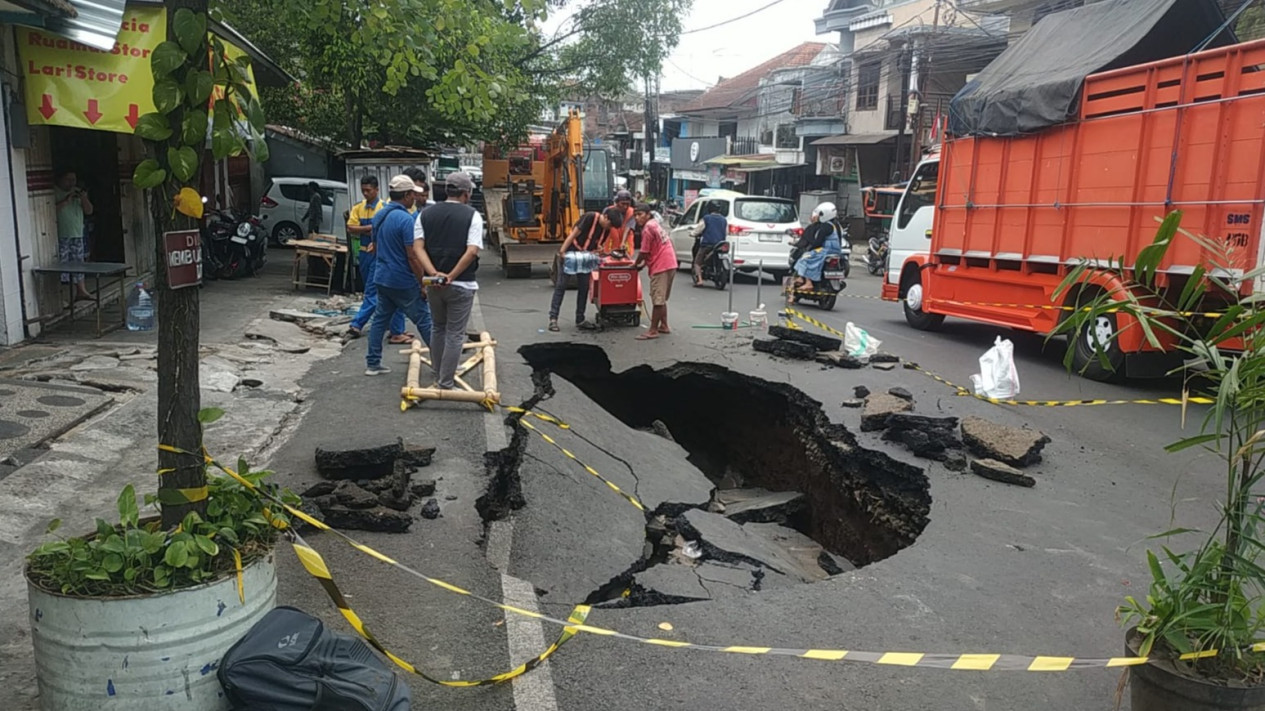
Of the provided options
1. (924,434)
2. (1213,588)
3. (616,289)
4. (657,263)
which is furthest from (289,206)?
(1213,588)

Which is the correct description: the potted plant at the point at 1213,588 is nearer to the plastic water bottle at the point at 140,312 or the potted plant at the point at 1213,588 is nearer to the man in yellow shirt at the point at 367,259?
the man in yellow shirt at the point at 367,259

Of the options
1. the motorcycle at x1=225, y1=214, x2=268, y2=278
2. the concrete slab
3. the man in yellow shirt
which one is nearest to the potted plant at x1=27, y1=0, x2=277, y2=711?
the concrete slab

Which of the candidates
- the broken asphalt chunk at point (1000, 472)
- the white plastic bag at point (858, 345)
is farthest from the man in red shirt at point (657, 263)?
the broken asphalt chunk at point (1000, 472)

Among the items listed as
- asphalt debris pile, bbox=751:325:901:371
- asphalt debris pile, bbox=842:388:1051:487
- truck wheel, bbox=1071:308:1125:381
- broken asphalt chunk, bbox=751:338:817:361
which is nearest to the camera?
asphalt debris pile, bbox=842:388:1051:487

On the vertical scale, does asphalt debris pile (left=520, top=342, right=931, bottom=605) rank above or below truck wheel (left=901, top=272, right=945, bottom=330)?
below

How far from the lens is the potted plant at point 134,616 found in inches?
102

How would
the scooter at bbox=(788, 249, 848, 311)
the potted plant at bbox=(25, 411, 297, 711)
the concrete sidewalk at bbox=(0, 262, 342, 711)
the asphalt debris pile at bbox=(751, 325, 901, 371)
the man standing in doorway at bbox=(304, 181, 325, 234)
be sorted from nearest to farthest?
the potted plant at bbox=(25, 411, 297, 711)
the concrete sidewalk at bbox=(0, 262, 342, 711)
the asphalt debris pile at bbox=(751, 325, 901, 371)
the scooter at bbox=(788, 249, 848, 311)
the man standing in doorway at bbox=(304, 181, 325, 234)

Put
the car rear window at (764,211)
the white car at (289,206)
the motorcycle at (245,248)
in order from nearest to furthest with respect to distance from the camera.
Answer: the motorcycle at (245,248)
the car rear window at (764,211)
the white car at (289,206)

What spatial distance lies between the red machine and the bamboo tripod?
3015 mm

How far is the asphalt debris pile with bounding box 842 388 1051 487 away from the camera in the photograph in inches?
251

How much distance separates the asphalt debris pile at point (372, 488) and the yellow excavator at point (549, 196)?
12.6m

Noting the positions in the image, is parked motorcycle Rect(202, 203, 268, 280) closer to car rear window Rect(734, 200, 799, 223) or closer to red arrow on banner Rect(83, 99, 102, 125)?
red arrow on banner Rect(83, 99, 102, 125)

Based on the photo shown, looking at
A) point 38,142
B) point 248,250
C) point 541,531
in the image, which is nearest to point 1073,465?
point 541,531

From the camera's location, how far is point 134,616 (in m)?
2.58
